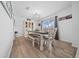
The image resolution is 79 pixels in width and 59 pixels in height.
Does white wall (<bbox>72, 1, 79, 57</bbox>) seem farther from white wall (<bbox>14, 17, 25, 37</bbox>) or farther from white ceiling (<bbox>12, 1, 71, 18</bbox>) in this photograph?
white wall (<bbox>14, 17, 25, 37</bbox>)

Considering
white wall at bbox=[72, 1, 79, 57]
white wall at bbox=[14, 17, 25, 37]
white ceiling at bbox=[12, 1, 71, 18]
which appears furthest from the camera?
white wall at bbox=[14, 17, 25, 37]

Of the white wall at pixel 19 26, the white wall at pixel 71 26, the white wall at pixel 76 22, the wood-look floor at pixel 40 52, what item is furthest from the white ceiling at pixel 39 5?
the white wall at pixel 19 26

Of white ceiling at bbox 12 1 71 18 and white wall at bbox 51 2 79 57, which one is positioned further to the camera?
white ceiling at bbox 12 1 71 18

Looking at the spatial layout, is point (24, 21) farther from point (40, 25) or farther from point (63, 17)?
point (63, 17)

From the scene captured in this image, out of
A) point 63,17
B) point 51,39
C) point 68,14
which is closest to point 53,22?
point 63,17

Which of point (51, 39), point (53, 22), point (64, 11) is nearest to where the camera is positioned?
point (51, 39)

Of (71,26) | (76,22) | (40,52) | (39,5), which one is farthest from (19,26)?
(40,52)

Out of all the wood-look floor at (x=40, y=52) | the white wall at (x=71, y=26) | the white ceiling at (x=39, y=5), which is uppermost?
the white ceiling at (x=39, y=5)

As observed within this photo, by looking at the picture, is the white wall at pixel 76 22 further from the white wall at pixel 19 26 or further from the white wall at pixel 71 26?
the white wall at pixel 19 26

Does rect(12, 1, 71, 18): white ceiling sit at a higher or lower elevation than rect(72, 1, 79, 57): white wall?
higher

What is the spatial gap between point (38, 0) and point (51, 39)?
200cm

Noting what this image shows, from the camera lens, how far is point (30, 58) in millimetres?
2559

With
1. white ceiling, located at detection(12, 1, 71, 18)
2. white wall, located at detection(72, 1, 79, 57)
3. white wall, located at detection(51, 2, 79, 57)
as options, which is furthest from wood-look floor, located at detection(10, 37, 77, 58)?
white ceiling, located at detection(12, 1, 71, 18)

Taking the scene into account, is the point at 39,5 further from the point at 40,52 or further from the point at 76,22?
the point at 40,52
